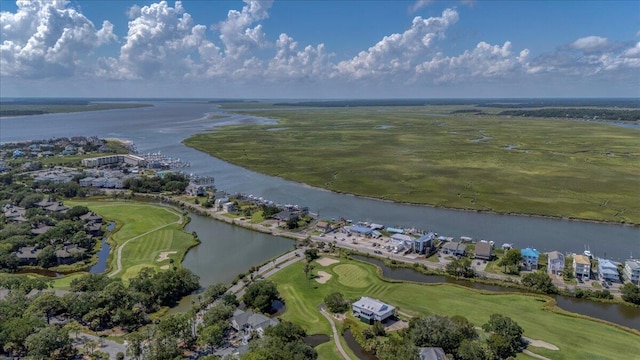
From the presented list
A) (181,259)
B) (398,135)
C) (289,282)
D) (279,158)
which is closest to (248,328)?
(289,282)

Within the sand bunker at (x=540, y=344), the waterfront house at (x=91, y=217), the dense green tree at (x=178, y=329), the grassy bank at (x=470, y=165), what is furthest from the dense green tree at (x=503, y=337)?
the waterfront house at (x=91, y=217)

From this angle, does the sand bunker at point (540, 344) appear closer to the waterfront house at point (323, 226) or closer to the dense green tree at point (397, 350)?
the dense green tree at point (397, 350)

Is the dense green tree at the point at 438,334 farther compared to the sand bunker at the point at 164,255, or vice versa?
the sand bunker at the point at 164,255

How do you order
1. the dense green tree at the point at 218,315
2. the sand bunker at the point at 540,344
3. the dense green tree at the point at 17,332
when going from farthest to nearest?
1. the dense green tree at the point at 218,315
2. the sand bunker at the point at 540,344
3. the dense green tree at the point at 17,332

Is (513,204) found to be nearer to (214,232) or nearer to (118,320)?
(214,232)

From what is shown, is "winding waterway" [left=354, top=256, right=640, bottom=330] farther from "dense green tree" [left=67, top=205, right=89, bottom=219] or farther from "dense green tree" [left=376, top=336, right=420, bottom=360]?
"dense green tree" [left=67, top=205, right=89, bottom=219]

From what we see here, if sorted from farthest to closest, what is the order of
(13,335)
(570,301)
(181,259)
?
1. (181,259)
2. (570,301)
3. (13,335)

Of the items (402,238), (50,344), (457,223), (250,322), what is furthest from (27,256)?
(457,223)
